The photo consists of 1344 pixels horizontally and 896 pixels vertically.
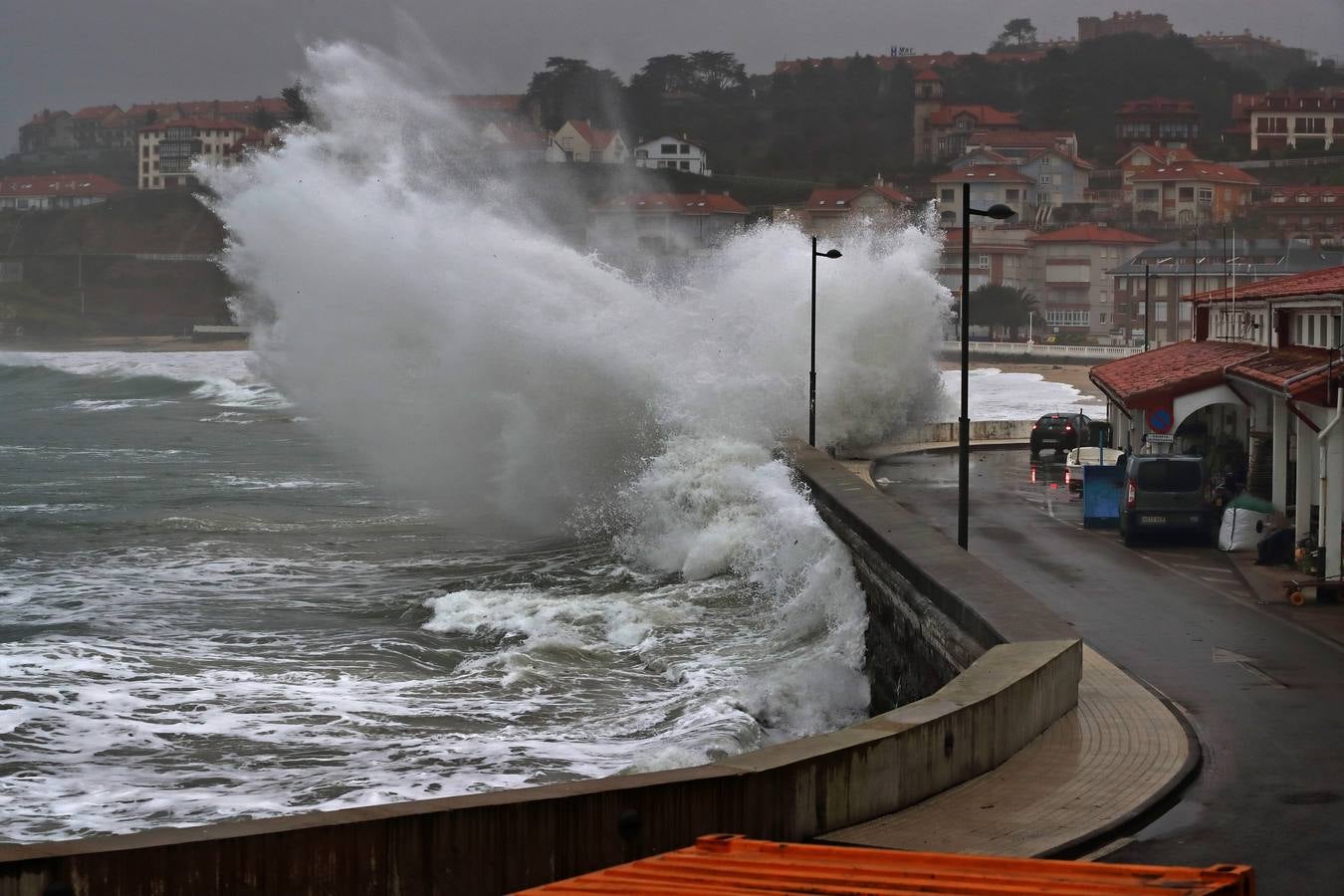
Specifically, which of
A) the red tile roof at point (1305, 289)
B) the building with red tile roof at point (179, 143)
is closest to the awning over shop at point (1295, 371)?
the red tile roof at point (1305, 289)

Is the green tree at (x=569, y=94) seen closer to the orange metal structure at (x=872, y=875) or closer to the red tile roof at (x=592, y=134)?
the red tile roof at (x=592, y=134)

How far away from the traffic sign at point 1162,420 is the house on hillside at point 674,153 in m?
116

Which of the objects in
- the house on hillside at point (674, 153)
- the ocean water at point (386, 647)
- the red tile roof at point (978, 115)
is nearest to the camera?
the ocean water at point (386, 647)

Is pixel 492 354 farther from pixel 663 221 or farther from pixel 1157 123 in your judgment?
pixel 1157 123

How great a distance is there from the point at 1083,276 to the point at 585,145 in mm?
42780

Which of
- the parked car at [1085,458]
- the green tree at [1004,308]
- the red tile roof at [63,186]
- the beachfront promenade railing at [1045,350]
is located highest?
the red tile roof at [63,186]

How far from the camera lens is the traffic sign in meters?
26.4

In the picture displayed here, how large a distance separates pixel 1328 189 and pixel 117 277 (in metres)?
105

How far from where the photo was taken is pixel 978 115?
15100cm

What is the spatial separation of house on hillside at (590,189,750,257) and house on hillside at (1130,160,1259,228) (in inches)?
1198

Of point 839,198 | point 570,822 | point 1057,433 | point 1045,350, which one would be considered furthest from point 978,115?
point 570,822

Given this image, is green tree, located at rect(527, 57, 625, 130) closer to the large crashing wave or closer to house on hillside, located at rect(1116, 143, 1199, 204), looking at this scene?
house on hillside, located at rect(1116, 143, 1199, 204)

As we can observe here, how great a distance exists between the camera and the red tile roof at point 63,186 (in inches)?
7244

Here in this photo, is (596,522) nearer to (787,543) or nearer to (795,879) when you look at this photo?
(787,543)
